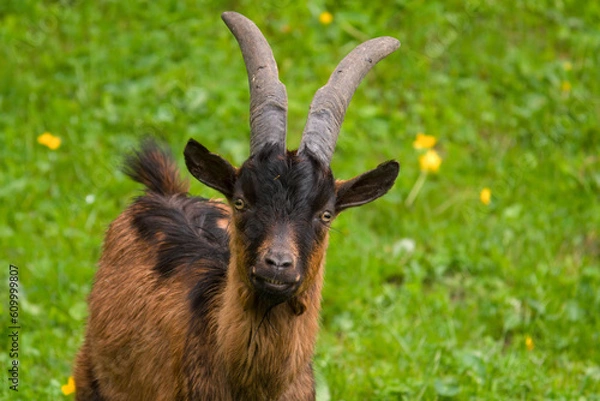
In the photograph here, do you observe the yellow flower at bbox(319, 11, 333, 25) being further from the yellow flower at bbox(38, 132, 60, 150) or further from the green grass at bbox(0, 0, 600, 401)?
the yellow flower at bbox(38, 132, 60, 150)

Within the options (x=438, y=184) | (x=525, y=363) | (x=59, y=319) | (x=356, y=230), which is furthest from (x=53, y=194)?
(x=525, y=363)

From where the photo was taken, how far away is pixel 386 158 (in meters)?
8.91

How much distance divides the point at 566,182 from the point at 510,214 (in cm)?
72

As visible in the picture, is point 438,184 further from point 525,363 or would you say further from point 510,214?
point 525,363

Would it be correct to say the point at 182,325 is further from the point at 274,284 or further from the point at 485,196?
the point at 485,196

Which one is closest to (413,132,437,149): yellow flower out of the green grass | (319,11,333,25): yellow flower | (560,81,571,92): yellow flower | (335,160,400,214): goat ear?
the green grass

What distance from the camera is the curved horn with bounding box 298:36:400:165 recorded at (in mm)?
4836

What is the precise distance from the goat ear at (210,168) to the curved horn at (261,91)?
6.1 inches

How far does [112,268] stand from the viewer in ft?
18.9

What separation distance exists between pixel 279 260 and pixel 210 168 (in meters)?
0.70

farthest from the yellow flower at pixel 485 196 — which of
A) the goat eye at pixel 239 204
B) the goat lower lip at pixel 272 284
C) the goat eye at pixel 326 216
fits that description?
the goat lower lip at pixel 272 284

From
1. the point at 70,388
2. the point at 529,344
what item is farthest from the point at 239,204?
the point at 529,344

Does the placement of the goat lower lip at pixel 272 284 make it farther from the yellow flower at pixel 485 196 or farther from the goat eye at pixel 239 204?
the yellow flower at pixel 485 196

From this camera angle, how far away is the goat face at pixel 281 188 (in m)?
4.47
